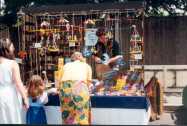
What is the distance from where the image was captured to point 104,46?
32.0 feet

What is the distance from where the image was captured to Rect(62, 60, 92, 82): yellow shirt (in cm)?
691

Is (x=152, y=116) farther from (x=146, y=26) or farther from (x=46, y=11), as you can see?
(x=146, y=26)

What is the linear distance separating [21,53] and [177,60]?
604 cm

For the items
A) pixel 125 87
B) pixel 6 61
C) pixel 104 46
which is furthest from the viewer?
pixel 104 46

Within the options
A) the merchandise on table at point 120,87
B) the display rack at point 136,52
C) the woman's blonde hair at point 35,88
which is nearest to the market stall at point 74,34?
the display rack at point 136,52

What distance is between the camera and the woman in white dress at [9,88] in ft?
20.4

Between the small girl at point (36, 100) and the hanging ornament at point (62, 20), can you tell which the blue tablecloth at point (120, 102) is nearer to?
the small girl at point (36, 100)

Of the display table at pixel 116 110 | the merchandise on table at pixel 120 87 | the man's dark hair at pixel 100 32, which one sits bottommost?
the display table at pixel 116 110

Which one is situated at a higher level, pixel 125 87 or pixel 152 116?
pixel 125 87

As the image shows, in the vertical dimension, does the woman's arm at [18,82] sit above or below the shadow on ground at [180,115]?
above

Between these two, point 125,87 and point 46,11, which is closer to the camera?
point 125,87

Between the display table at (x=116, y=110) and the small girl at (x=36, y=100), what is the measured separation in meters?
0.35

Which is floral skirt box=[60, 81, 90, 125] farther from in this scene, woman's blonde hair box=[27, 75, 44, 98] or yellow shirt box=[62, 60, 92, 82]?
woman's blonde hair box=[27, 75, 44, 98]

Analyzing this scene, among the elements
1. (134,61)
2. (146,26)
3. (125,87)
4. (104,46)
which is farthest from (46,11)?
(146,26)
